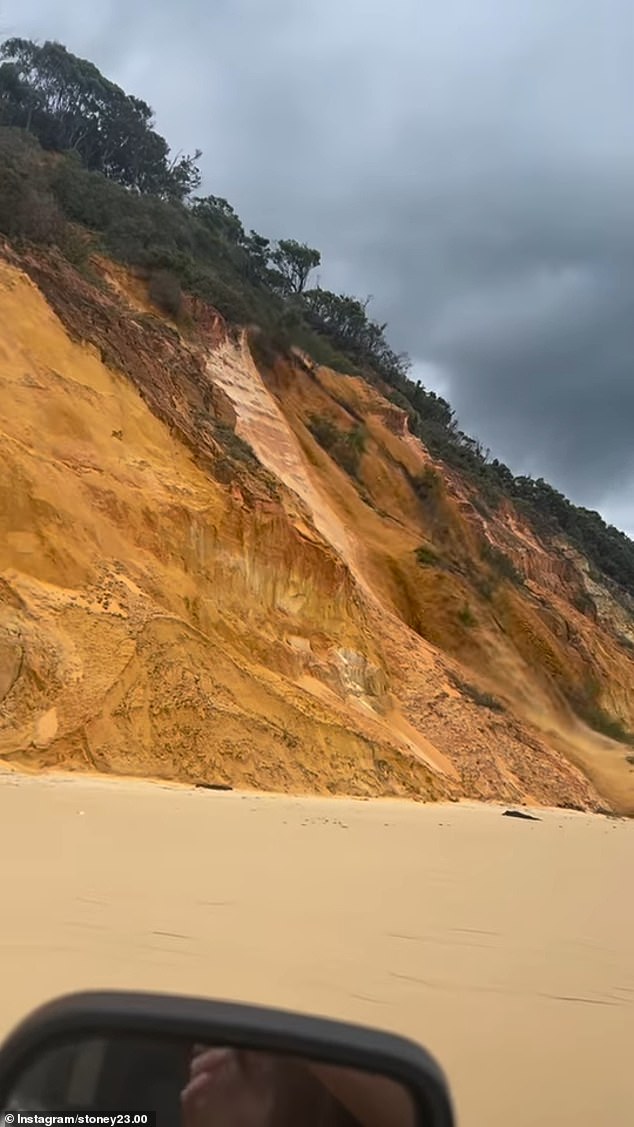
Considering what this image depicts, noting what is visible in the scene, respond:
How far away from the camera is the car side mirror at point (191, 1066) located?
61.7 inches

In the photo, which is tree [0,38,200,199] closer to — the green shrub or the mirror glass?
the green shrub

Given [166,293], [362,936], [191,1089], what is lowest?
[362,936]

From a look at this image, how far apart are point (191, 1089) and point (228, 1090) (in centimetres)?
6

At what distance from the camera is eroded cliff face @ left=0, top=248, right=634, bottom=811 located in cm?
1342

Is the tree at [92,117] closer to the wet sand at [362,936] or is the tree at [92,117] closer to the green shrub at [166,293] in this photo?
the green shrub at [166,293]

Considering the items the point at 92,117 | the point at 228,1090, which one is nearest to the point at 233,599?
the point at 228,1090

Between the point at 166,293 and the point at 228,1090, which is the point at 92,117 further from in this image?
the point at 228,1090

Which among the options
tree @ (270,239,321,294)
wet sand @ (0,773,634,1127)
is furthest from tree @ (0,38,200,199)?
wet sand @ (0,773,634,1127)

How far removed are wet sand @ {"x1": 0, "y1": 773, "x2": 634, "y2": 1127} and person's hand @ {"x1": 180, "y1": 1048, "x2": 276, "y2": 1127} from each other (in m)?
1.49

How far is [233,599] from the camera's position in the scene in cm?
1884

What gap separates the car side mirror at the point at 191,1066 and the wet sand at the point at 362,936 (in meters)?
1.47

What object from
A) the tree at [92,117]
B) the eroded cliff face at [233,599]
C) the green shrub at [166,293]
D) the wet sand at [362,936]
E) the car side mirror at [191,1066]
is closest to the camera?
the car side mirror at [191,1066]

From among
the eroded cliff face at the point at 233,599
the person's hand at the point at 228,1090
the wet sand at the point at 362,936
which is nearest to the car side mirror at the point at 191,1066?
the person's hand at the point at 228,1090

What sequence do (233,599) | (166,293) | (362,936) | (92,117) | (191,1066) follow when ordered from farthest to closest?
(92,117), (166,293), (233,599), (362,936), (191,1066)
